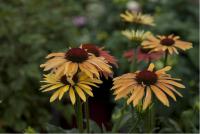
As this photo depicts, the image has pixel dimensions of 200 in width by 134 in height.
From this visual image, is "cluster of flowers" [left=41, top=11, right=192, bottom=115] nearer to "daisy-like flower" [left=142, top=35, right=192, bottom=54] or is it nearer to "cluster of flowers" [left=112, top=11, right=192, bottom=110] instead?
"cluster of flowers" [left=112, top=11, right=192, bottom=110]

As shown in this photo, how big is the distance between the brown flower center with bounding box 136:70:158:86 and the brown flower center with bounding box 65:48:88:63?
11 centimetres

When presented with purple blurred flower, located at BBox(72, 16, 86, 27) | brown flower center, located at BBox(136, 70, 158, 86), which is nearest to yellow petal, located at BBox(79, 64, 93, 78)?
brown flower center, located at BBox(136, 70, 158, 86)

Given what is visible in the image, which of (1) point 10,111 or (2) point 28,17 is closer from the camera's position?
(1) point 10,111

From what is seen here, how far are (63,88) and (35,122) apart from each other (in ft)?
3.25

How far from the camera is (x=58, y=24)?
1.87 m

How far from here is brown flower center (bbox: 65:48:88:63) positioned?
88cm

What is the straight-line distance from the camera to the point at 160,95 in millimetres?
812

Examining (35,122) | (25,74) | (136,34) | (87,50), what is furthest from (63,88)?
(35,122)

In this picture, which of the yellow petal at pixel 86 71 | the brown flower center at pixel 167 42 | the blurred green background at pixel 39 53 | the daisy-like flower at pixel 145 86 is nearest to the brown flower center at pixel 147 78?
the daisy-like flower at pixel 145 86

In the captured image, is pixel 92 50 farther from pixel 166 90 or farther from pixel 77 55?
pixel 166 90

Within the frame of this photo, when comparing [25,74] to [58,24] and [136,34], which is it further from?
[136,34]

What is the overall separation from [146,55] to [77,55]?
0.37 m

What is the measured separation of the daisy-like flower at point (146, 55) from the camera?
115 centimetres

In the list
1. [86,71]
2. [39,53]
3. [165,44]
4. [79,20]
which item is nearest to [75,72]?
[86,71]
